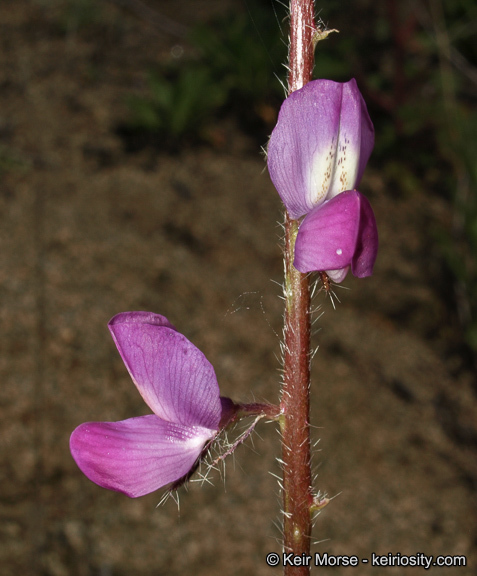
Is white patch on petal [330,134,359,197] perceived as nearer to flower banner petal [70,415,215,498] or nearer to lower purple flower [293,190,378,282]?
lower purple flower [293,190,378,282]

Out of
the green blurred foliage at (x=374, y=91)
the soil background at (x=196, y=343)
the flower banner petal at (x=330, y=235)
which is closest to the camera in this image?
the flower banner petal at (x=330, y=235)

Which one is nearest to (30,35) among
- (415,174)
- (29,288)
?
(29,288)

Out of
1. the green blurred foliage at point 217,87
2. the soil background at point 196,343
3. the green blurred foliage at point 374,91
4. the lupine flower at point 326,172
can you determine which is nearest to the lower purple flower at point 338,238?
the lupine flower at point 326,172

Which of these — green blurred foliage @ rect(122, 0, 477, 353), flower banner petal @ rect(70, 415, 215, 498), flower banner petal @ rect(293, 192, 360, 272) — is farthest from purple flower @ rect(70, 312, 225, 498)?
green blurred foliage @ rect(122, 0, 477, 353)

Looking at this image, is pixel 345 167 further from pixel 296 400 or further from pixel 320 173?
pixel 296 400

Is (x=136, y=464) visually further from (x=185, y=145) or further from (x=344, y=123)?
(x=185, y=145)

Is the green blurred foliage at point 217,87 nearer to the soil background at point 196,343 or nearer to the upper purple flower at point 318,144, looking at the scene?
the soil background at point 196,343
